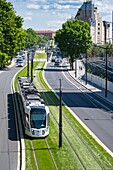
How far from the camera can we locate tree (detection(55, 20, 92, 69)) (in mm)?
102375

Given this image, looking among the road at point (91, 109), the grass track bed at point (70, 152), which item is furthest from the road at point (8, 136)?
the road at point (91, 109)

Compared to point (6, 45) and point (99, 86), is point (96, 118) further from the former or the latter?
point (99, 86)

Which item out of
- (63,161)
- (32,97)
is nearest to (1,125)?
(32,97)

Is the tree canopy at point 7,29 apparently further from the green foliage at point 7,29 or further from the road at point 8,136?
the road at point 8,136

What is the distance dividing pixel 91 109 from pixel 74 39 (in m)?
54.5

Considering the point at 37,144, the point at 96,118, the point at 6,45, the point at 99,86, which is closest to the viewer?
the point at 37,144

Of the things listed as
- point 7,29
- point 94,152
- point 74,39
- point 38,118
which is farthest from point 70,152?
point 74,39

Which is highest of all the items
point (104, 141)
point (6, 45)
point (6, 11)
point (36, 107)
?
point (6, 11)

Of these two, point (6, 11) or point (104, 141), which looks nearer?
point (104, 141)

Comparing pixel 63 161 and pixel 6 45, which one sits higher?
pixel 6 45

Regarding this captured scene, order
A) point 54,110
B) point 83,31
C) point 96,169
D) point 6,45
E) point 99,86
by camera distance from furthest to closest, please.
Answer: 1. point 83,31
2. point 99,86
3. point 6,45
4. point 54,110
5. point 96,169

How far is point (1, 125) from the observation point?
3912 centimetres

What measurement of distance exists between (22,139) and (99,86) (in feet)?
141

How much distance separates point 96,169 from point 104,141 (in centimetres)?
829
